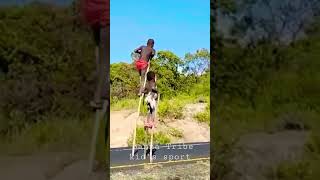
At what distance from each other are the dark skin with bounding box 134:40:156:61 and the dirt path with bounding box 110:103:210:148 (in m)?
0.34

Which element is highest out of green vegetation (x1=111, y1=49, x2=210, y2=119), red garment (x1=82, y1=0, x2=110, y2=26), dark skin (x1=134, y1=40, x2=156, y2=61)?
red garment (x1=82, y1=0, x2=110, y2=26)

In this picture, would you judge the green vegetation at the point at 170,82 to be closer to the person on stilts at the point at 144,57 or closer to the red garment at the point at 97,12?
the person on stilts at the point at 144,57

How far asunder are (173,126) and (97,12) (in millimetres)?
890

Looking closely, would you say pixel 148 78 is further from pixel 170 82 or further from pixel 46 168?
pixel 46 168

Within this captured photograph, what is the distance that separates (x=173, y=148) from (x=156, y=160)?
0.13 metres

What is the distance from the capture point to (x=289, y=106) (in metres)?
2.84

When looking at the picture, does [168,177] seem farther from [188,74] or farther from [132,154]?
[188,74]

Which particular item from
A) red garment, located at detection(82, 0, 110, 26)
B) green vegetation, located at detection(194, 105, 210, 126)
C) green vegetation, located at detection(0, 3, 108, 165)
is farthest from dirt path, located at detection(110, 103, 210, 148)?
red garment, located at detection(82, 0, 110, 26)

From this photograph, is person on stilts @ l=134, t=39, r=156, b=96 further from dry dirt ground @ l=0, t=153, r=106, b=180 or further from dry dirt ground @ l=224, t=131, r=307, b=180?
dry dirt ground @ l=224, t=131, r=307, b=180

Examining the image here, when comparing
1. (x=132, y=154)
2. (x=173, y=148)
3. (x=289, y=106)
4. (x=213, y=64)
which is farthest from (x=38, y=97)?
(x=289, y=106)

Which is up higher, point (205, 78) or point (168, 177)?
point (205, 78)

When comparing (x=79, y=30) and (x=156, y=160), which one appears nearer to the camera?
(x=79, y=30)

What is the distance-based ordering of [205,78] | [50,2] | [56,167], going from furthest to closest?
[205,78], [50,2], [56,167]

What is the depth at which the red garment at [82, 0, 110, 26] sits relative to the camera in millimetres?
2482
